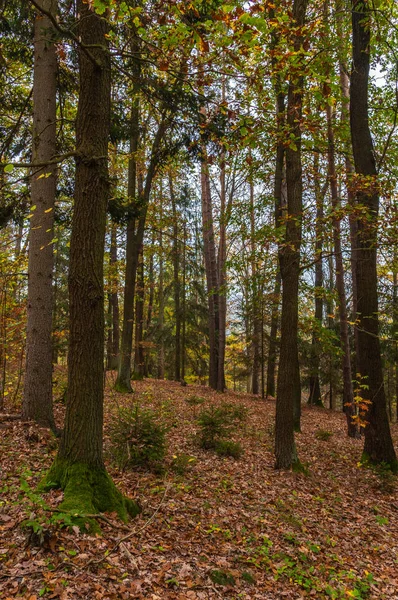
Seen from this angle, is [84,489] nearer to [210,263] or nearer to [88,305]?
[88,305]

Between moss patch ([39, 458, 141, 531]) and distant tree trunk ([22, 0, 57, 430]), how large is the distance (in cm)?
258

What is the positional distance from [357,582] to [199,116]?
6929mm

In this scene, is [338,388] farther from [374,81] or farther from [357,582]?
[357,582]

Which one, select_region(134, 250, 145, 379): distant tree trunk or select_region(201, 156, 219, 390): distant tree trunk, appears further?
select_region(134, 250, 145, 379): distant tree trunk

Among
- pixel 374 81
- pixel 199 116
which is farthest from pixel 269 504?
pixel 374 81

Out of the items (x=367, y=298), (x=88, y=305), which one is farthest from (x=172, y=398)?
(x=88, y=305)

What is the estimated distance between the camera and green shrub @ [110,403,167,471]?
19.1ft

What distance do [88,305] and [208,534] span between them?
9.89 ft

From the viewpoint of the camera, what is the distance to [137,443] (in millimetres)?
5895

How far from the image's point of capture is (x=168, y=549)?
3.91m

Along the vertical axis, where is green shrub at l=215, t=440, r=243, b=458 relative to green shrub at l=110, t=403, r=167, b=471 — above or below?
below

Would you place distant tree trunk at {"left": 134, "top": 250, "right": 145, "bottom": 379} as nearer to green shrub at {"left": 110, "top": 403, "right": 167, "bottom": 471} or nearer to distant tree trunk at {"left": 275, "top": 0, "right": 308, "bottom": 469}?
distant tree trunk at {"left": 275, "top": 0, "right": 308, "bottom": 469}

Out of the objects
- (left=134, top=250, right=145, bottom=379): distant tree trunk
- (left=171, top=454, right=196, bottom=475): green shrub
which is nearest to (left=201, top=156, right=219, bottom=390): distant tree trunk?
(left=134, top=250, right=145, bottom=379): distant tree trunk

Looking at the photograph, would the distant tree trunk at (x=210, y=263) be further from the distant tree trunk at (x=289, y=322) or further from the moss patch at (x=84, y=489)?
the moss patch at (x=84, y=489)
